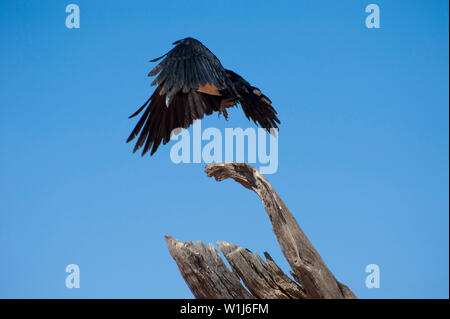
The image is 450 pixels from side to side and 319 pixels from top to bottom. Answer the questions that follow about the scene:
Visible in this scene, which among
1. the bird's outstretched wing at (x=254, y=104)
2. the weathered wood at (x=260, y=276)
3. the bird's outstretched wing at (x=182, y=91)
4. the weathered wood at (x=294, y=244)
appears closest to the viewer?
the weathered wood at (x=294, y=244)

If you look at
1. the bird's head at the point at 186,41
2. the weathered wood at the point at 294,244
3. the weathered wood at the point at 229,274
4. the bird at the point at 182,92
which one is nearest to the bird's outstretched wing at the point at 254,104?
the bird at the point at 182,92

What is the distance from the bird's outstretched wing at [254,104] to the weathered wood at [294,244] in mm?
1093

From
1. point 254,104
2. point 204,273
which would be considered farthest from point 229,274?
point 254,104

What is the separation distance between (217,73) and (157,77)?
0.63 m

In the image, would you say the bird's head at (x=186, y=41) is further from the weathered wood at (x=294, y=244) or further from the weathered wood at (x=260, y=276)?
the weathered wood at (x=260, y=276)

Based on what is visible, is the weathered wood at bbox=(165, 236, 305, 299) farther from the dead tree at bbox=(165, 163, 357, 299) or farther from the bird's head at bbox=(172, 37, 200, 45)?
the bird's head at bbox=(172, 37, 200, 45)

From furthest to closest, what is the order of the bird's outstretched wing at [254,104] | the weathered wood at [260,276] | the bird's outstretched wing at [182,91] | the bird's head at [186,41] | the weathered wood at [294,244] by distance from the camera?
the bird's outstretched wing at [254,104], the bird's head at [186,41], the bird's outstretched wing at [182,91], the weathered wood at [260,276], the weathered wood at [294,244]

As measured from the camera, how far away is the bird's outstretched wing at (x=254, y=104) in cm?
480

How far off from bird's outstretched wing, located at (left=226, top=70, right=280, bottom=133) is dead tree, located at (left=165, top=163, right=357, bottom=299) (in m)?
1.18

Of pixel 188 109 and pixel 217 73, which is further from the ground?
pixel 217 73

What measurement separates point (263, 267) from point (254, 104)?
6.48 ft
